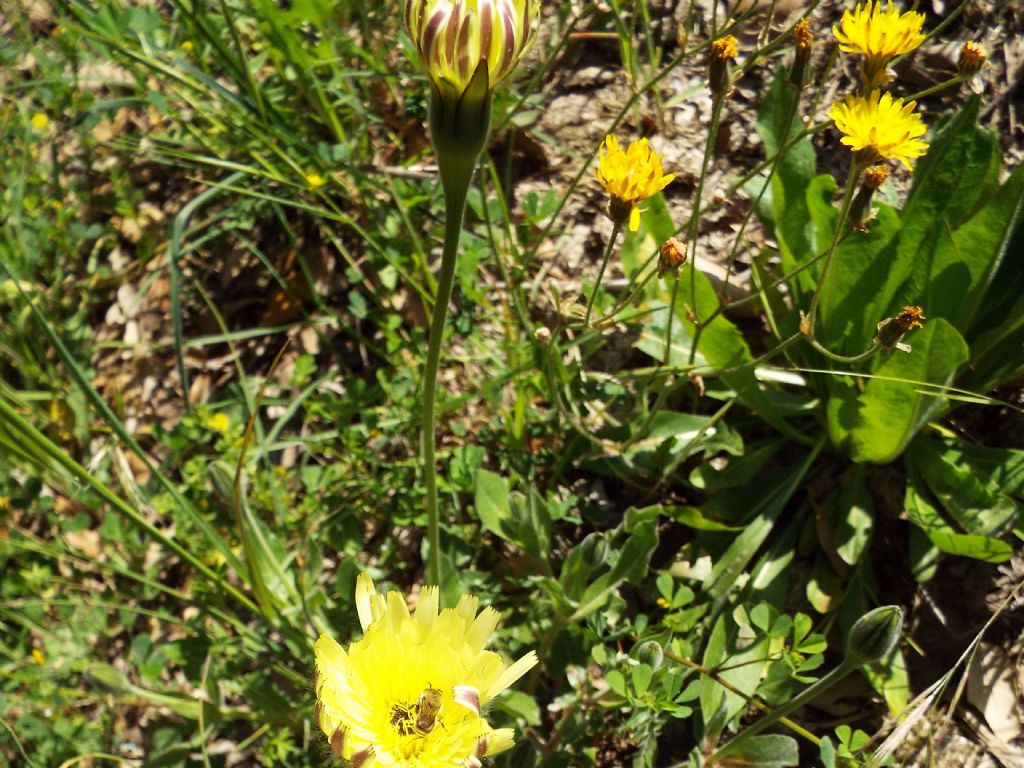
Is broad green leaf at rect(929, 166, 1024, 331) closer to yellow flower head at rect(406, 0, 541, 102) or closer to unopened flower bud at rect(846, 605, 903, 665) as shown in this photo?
unopened flower bud at rect(846, 605, 903, 665)

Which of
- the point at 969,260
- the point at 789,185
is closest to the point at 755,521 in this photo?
the point at 969,260

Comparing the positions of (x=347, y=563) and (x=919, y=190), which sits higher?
(x=919, y=190)

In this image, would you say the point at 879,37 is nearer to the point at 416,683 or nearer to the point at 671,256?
the point at 671,256

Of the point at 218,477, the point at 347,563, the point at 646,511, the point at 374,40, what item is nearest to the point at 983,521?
the point at 646,511

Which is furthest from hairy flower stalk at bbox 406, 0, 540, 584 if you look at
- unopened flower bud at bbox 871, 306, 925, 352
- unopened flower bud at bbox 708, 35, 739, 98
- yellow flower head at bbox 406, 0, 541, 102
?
unopened flower bud at bbox 871, 306, 925, 352

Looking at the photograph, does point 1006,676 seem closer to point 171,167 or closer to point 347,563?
point 347,563

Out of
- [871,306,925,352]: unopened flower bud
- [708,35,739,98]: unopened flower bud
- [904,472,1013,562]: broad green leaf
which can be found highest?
[708,35,739,98]: unopened flower bud
